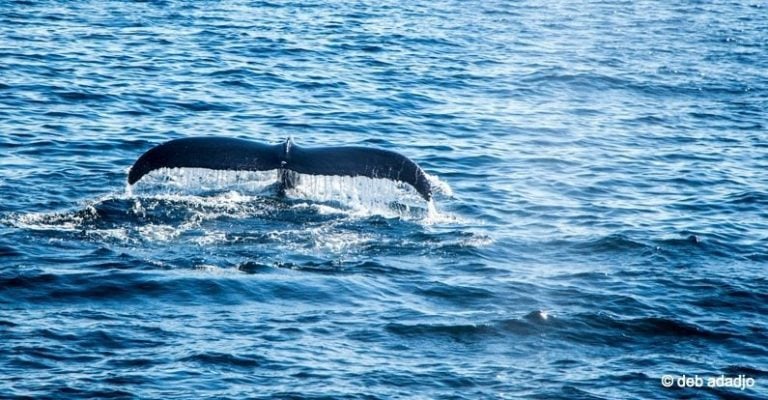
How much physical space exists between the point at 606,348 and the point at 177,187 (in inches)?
286

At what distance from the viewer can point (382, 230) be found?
17.0 metres

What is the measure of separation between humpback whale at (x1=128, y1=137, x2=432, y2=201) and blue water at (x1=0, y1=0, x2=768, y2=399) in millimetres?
689

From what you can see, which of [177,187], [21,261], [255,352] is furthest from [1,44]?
[255,352]

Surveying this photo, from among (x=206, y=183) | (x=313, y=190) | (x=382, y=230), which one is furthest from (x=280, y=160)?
(x=206, y=183)

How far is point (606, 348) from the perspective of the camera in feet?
44.4

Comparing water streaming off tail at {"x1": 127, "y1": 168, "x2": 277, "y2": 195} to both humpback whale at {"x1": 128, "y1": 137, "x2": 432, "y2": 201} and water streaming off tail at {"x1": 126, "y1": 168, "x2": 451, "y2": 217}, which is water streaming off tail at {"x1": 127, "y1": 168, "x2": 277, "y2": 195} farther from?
humpback whale at {"x1": 128, "y1": 137, "x2": 432, "y2": 201}

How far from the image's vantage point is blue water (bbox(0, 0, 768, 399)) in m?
12.8

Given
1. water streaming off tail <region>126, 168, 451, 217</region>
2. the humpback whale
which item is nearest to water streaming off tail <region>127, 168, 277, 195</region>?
water streaming off tail <region>126, 168, 451, 217</region>

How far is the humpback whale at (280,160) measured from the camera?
16.7m

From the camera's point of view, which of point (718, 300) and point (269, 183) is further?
point (269, 183)

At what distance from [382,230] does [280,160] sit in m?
1.59

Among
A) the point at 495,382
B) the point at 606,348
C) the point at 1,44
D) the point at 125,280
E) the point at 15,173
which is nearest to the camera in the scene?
the point at 495,382

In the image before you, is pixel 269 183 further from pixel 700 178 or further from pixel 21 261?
pixel 700 178

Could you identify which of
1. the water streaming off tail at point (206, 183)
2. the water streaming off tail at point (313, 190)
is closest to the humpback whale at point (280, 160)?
the water streaming off tail at point (313, 190)
